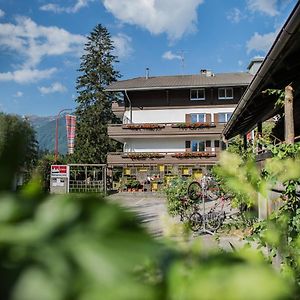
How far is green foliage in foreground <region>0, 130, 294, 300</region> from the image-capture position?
36 centimetres

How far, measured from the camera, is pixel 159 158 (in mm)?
37562

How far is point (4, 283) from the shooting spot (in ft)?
1.23

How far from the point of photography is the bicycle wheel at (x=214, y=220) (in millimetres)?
12570

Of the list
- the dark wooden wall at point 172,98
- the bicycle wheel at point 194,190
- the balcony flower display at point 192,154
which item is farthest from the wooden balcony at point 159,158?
the bicycle wheel at point 194,190

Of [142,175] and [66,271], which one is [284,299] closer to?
[66,271]

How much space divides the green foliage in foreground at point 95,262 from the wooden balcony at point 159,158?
36.6 meters

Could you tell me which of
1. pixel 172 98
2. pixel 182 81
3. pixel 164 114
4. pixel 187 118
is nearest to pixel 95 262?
pixel 187 118

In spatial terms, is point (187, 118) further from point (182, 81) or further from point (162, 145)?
point (182, 81)

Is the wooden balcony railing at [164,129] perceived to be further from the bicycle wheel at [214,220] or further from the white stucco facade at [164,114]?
the bicycle wheel at [214,220]

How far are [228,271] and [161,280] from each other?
0.28ft

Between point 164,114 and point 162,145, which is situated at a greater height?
point 164,114

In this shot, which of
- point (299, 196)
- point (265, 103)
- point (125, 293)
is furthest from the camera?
point (265, 103)

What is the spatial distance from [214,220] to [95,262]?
12734 mm

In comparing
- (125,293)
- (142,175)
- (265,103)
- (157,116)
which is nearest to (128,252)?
(125,293)
